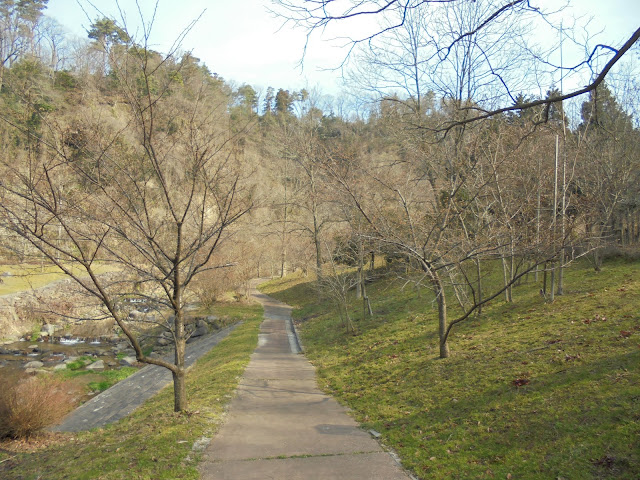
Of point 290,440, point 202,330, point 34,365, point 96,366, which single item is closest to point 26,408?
point 290,440

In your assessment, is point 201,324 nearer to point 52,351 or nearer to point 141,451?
point 52,351

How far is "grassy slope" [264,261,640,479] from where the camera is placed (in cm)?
480

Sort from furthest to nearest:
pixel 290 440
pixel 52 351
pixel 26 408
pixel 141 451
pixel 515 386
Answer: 1. pixel 52 351
2. pixel 26 408
3. pixel 515 386
4. pixel 290 440
5. pixel 141 451

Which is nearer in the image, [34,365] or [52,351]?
[34,365]

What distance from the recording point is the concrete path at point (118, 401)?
10.3 metres

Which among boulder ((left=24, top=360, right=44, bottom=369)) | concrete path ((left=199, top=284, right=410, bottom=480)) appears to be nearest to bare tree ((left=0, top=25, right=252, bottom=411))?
concrete path ((left=199, top=284, right=410, bottom=480))

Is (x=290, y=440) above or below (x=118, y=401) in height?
above

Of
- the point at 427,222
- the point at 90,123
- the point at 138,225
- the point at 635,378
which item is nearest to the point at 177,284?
the point at 138,225

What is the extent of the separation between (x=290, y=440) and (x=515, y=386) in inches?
138

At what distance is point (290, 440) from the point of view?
619cm

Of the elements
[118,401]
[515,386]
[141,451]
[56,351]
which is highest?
[515,386]

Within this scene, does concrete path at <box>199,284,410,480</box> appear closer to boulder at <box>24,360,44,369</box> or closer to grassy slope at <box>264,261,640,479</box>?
grassy slope at <box>264,261,640,479</box>

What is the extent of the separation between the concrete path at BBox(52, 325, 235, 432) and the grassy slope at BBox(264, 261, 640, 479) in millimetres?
4810

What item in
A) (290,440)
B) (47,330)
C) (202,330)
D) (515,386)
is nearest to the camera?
(290,440)
